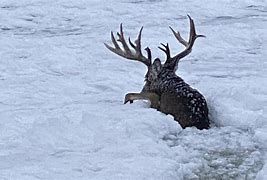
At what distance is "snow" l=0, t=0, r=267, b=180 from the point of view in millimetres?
5266

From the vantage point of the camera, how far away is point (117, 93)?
7.56 m

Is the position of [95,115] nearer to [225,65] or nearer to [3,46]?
[225,65]

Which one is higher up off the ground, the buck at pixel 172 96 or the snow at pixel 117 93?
the buck at pixel 172 96

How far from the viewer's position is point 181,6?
12.2 meters

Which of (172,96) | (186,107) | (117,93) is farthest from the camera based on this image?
(117,93)

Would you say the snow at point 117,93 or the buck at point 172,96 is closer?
the snow at point 117,93

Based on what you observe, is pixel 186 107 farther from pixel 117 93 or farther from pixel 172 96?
pixel 117 93

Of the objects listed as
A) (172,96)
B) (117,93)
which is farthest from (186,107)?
(117,93)

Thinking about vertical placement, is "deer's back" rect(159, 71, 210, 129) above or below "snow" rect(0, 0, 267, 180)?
above

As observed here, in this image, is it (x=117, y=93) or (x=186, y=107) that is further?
(x=117, y=93)

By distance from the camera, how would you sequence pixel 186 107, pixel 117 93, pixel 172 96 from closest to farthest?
pixel 186 107, pixel 172 96, pixel 117 93

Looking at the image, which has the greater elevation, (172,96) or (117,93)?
(172,96)

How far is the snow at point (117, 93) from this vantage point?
17.3 feet

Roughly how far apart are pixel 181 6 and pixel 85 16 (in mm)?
1666
